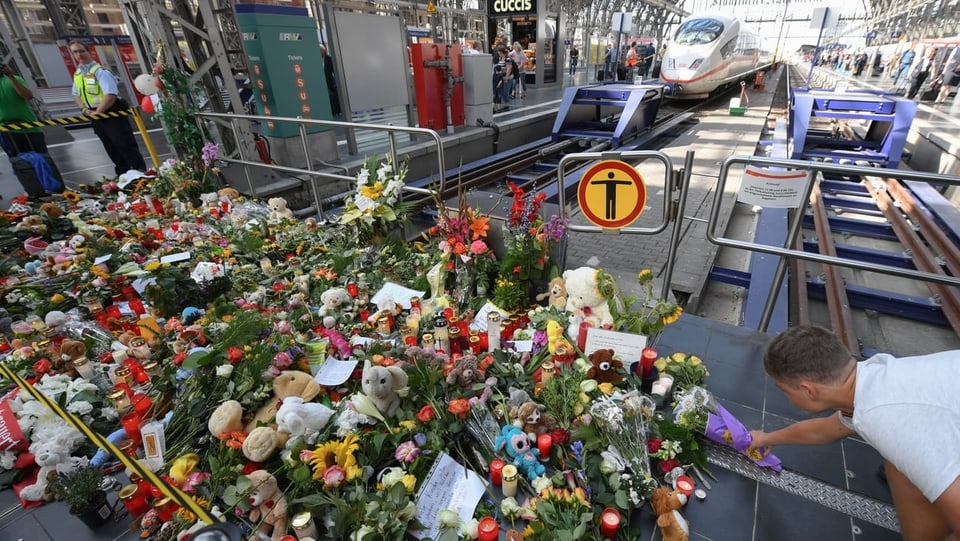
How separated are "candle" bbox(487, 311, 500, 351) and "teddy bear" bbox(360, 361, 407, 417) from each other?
59 centimetres

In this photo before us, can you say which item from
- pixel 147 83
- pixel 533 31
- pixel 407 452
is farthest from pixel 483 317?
pixel 533 31

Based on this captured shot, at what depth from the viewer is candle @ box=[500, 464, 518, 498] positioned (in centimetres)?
178

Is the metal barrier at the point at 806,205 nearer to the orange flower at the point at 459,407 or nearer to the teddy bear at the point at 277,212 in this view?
the orange flower at the point at 459,407

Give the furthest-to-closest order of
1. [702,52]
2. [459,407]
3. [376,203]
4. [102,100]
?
1. [702,52]
2. [102,100]
3. [376,203]
4. [459,407]

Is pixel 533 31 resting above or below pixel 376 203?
above

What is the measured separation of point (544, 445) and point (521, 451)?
0.11 m

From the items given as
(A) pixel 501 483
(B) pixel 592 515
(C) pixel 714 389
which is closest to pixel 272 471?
(A) pixel 501 483

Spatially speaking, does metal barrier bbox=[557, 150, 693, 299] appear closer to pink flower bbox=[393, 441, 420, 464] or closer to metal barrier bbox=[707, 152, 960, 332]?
metal barrier bbox=[707, 152, 960, 332]

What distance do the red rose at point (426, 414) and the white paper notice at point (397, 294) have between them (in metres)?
1.19

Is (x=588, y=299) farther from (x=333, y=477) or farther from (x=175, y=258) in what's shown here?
(x=175, y=258)

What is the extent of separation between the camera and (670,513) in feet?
5.35

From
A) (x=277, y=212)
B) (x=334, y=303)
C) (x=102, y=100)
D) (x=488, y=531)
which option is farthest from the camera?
(x=102, y=100)

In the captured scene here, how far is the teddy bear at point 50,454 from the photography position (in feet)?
6.32

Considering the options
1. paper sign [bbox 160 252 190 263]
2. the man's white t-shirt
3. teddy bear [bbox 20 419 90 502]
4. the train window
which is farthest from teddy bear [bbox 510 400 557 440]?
the train window
